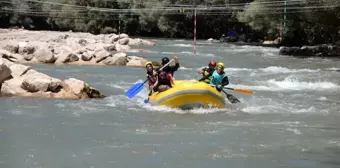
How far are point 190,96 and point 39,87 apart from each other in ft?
12.3

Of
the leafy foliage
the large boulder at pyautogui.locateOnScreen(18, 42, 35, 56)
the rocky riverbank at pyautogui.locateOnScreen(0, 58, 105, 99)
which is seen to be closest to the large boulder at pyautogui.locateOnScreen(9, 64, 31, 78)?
Result: the rocky riverbank at pyautogui.locateOnScreen(0, 58, 105, 99)

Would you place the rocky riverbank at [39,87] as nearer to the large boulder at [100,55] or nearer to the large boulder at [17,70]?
the large boulder at [17,70]

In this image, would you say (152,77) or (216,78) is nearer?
(216,78)

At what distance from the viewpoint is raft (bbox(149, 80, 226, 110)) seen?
9.98m

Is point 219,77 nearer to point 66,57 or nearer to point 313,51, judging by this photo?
point 66,57

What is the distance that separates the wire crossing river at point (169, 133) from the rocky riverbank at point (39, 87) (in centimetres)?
42

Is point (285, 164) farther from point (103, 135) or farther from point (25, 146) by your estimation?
point (25, 146)

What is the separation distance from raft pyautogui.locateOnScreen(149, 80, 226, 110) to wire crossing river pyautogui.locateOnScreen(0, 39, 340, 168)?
14cm

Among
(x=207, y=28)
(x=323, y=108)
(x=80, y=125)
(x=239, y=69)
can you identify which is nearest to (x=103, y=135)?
(x=80, y=125)

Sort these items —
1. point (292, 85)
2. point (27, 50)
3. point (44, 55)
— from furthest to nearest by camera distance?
point (27, 50) < point (44, 55) < point (292, 85)

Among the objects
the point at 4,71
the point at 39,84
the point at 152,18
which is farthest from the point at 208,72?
the point at 152,18

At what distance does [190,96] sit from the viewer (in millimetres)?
10008

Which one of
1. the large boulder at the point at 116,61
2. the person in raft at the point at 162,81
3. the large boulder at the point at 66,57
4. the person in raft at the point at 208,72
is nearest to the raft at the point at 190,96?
the person in raft at the point at 162,81

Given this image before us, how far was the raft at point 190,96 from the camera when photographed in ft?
32.8
